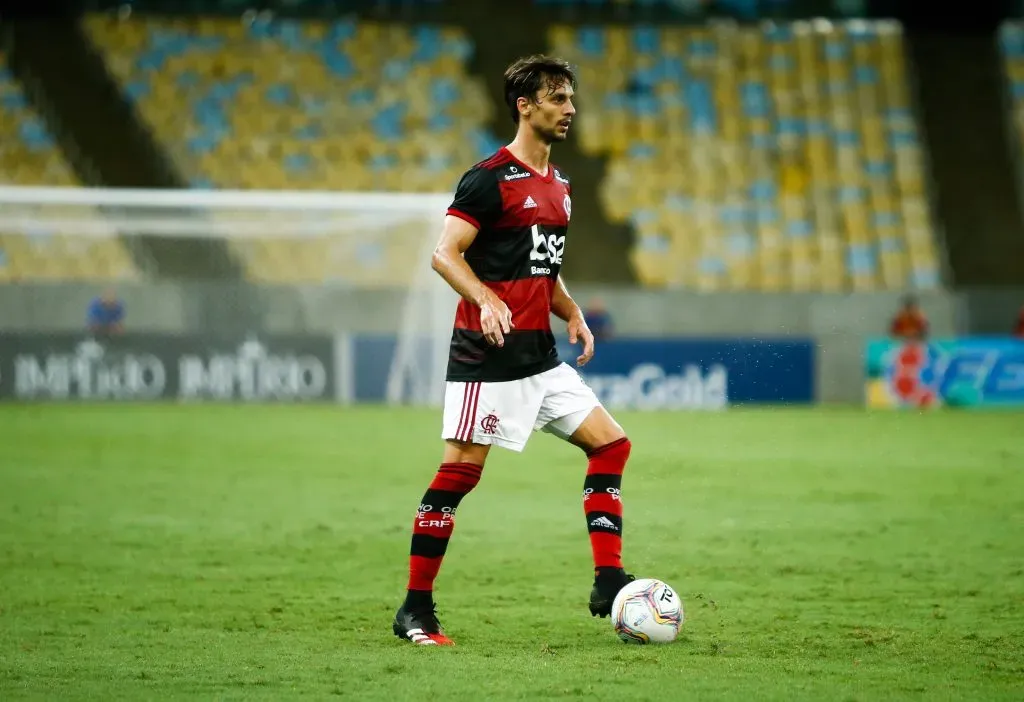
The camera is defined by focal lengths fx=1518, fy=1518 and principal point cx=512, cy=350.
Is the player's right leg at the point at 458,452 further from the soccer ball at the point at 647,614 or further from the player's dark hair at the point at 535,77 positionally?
the player's dark hair at the point at 535,77

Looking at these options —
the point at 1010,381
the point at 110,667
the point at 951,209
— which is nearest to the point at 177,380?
the point at 1010,381

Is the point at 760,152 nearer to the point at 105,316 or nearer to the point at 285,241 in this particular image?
the point at 285,241

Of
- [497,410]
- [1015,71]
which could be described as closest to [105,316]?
[1015,71]

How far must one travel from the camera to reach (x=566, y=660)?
188 inches

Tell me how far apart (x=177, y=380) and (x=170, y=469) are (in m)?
8.60

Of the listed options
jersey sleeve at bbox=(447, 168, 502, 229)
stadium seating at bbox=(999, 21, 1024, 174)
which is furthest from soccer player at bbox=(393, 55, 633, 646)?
stadium seating at bbox=(999, 21, 1024, 174)

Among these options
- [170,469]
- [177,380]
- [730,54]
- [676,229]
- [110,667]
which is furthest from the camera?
[730,54]

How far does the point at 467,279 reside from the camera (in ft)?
16.4

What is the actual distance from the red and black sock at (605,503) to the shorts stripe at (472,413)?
17.4 inches

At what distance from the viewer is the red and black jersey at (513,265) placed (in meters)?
5.18

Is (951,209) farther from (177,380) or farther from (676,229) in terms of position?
(177,380)

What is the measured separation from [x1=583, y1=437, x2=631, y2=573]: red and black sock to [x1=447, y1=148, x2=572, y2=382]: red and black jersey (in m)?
0.39

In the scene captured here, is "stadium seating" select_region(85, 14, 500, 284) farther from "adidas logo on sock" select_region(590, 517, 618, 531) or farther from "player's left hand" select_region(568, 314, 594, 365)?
"adidas logo on sock" select_region(590, 517, 618, 531)

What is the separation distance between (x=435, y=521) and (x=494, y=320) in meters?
0.79
